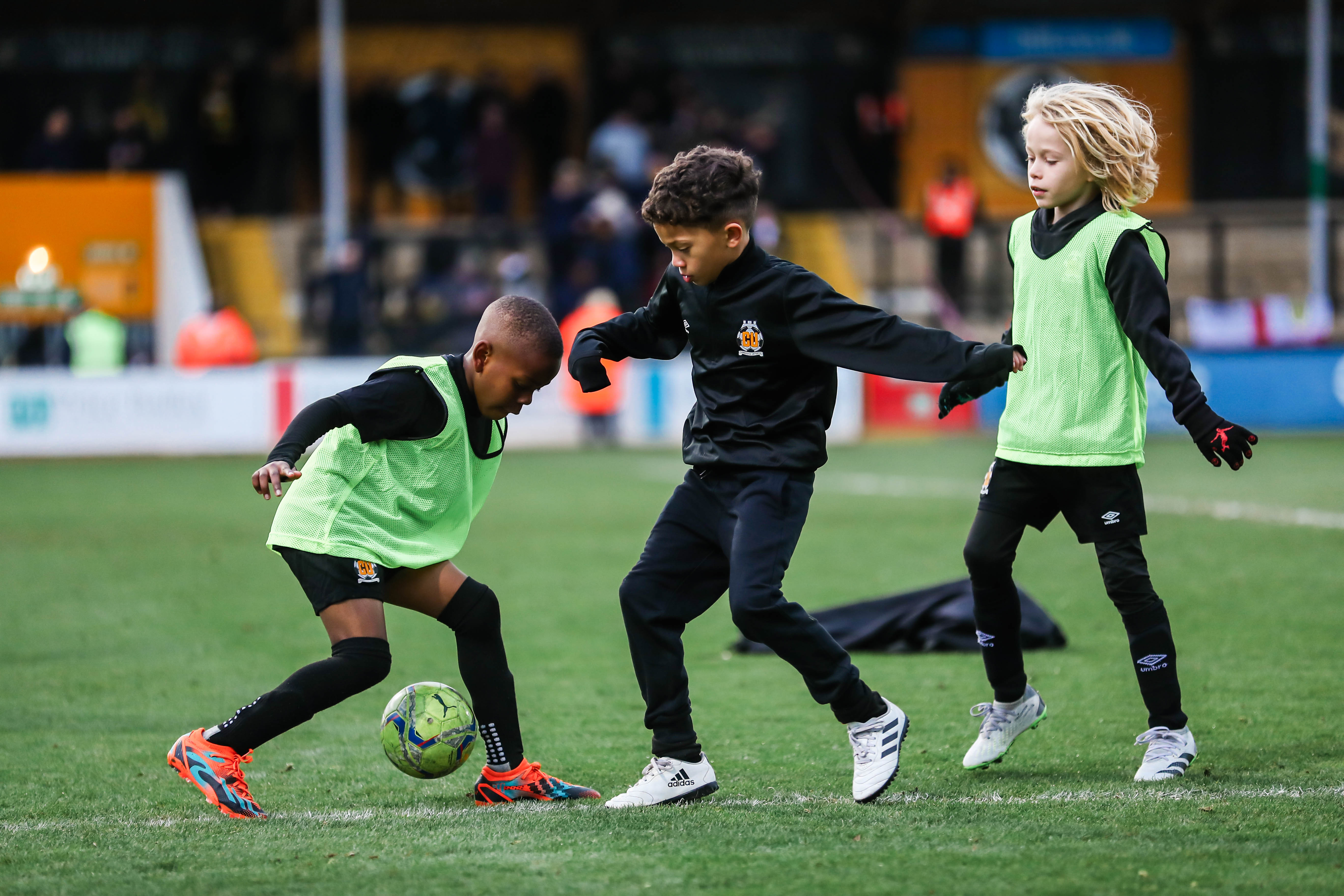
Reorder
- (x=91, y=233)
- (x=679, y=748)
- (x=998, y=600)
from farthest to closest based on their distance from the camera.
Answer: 1. (x=91, y=233)
2. (x=998, y=600)
3. (x=679, y=748)

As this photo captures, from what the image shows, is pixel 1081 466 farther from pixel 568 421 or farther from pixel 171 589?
pixel 568 421

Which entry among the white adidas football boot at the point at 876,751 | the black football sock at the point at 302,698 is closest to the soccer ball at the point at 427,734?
the black football sock at the point at 302,698

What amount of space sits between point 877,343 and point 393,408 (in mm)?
1278

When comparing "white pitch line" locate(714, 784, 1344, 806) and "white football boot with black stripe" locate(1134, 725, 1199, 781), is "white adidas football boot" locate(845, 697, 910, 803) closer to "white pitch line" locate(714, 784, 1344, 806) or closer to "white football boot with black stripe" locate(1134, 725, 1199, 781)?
"white pitch line" locate(714, 784, 1344, 806)

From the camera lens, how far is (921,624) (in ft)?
23.2

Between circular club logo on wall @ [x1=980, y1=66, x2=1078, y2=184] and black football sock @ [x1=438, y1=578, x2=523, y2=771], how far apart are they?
2284cm

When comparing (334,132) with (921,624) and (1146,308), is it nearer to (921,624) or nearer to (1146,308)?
(921,624)

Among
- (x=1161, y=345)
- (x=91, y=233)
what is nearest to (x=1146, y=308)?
(x=1161, y=345)

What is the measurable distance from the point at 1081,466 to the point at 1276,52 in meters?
24.4

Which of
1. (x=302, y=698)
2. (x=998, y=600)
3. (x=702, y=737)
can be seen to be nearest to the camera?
(x=302, y=698)

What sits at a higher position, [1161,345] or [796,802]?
[1161,345]

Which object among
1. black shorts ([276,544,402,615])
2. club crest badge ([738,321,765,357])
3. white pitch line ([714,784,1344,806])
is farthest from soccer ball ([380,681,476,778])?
club crest badge ([738,321,765,357])

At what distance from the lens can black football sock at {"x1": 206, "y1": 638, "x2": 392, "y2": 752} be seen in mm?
4441

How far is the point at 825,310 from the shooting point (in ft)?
14.3
